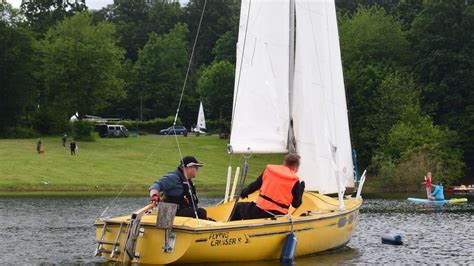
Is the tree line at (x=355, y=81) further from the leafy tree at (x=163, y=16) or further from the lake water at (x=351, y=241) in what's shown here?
the lake water at (x=351, y=241)

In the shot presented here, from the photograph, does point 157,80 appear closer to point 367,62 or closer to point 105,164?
point 367,62

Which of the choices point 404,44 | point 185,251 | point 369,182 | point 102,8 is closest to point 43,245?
point 185,251

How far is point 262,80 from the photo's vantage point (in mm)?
22906

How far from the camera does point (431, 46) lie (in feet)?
277

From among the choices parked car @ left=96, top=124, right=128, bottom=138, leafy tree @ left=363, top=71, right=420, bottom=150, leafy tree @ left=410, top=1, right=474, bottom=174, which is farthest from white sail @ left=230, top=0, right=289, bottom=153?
parked car @ left=96, top=124, right=128, bottom=138

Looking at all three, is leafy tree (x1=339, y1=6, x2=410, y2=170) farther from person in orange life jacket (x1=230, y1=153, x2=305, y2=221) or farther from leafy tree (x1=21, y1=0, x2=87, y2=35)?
person in orange life jacket (x1=230, y1=153, x2=305, y2=221)

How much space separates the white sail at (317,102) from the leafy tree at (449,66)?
56161 millimetres

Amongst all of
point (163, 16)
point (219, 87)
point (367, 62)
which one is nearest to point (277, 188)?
point (367, 62)

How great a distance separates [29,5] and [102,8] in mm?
31467

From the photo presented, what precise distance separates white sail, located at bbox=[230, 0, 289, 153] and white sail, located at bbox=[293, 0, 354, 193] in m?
0.62

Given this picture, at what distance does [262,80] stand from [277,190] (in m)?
3.76

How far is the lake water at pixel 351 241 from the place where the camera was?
22109mm

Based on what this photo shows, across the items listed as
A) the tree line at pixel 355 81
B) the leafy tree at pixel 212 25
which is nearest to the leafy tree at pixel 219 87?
the tree line at pixel 355 81

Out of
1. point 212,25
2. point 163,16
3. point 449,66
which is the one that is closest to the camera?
point 449,66
